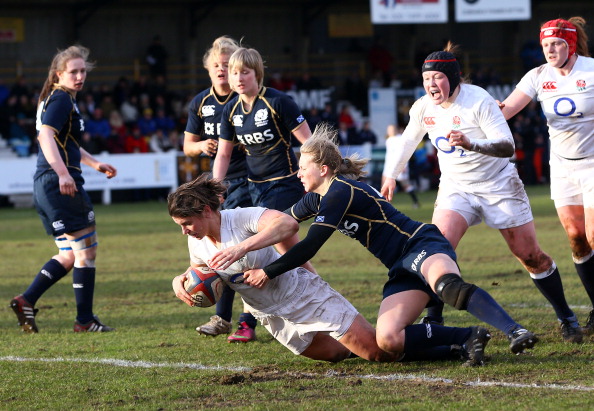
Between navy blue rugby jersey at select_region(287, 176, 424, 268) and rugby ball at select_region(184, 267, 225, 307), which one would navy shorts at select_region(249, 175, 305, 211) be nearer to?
navy blue rugby jersey at select_region(287, 176, 424, 268)

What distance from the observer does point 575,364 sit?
18.4 feet

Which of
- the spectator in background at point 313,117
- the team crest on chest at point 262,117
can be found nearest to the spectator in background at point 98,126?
the spectator in background at point 313,117

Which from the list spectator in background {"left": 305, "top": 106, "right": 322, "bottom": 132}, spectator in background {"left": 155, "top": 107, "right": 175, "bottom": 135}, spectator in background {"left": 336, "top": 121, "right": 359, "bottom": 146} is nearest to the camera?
spectator in background {"left": 155, "top": 107, "right": 175, "bottom": 135}

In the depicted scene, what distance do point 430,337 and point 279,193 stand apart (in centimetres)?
207

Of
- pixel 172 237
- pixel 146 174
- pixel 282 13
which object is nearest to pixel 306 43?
pixel 282 13

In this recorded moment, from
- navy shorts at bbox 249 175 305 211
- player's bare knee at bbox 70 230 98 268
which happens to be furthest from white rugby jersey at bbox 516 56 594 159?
player's bare knee at bbox 70 230 98 268

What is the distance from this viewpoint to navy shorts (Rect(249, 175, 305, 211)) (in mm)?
7355

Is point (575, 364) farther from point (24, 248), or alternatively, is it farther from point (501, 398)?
point (24, 248)

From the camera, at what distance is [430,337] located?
5.73m

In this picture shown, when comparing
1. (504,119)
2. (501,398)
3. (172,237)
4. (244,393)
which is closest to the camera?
(501,398)

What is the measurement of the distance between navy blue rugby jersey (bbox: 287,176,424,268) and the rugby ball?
66 centimetres

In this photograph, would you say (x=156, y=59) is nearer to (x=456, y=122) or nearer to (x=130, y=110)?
(x=130, y=110)

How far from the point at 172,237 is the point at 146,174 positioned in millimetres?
8449

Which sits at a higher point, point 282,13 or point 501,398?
point 282,13
